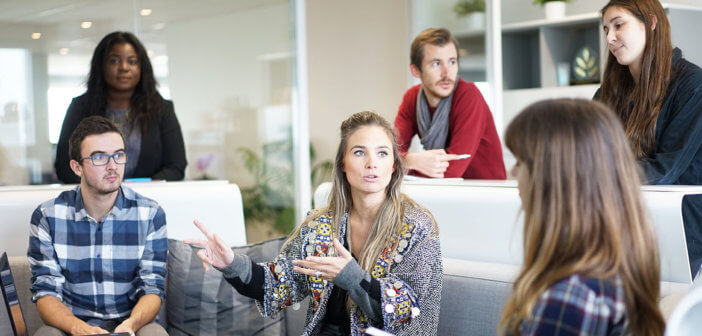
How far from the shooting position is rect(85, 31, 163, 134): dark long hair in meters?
3.22

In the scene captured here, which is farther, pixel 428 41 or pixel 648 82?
pixel 428 41

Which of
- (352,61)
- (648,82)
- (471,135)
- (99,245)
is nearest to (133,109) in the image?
(99,245)

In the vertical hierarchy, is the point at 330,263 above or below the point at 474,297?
above

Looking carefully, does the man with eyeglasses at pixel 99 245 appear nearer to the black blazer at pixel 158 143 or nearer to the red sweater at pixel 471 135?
the black blazer at pixel 158 143

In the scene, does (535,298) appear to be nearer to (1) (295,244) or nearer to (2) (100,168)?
(1) (295,244)

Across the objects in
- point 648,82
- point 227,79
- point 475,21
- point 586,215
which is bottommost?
point 586,215

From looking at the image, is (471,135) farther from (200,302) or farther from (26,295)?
(26,295)

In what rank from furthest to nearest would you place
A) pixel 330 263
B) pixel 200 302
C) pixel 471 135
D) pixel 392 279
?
1. pixel 471 135
2. pixel 200 302
3. pixel 392 279
4. pixel 330 263

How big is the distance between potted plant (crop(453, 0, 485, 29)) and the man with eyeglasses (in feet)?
9.89

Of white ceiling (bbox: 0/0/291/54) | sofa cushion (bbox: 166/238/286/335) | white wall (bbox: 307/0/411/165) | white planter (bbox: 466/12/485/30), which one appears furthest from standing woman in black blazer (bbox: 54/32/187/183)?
white wall (bbox: 307/0/411/165)

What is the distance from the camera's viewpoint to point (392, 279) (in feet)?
6.09

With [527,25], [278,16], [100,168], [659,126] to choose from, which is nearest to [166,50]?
[278,16]

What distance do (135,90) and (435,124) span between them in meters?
1.46

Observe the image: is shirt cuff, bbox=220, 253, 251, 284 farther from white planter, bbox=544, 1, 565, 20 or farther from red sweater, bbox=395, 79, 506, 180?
white planter, bbox=544, 1, 565, 20
